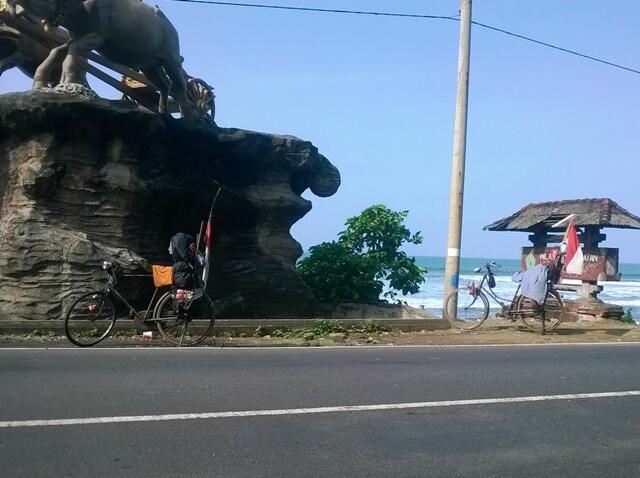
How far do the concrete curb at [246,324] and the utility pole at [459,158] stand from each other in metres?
0.82

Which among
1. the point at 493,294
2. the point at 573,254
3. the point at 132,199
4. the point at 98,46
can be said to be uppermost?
the point at 98,46

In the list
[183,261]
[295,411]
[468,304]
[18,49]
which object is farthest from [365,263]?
[295,411]

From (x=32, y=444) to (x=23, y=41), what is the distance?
1229 cm

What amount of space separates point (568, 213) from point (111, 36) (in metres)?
11.6

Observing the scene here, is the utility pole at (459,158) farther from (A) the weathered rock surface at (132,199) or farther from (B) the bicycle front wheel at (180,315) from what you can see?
(B) the bicycle front wheel at (180,315)

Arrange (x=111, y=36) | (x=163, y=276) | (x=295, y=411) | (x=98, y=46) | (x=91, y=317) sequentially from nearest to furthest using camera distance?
1. (x=295, y=411)
2. (x=91, y=317)
3. (x=163, y=276)
4. (x=98, y=46)
5. (x=111, y=36)

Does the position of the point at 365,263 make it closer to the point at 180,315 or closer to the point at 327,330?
the point at 327,330

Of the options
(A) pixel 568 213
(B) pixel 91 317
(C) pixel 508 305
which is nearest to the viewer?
(B) pixel 91 317

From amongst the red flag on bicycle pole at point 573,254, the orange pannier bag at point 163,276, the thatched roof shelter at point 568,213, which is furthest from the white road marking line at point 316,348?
the thatched roof shelter at point 568,213

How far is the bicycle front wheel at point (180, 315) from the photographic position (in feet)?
32.3

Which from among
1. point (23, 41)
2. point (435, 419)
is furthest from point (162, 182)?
point (435, 419)

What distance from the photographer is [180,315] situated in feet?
32.4

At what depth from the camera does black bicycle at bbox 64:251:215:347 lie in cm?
970

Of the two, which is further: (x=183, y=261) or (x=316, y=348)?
(x=316, y=348)
